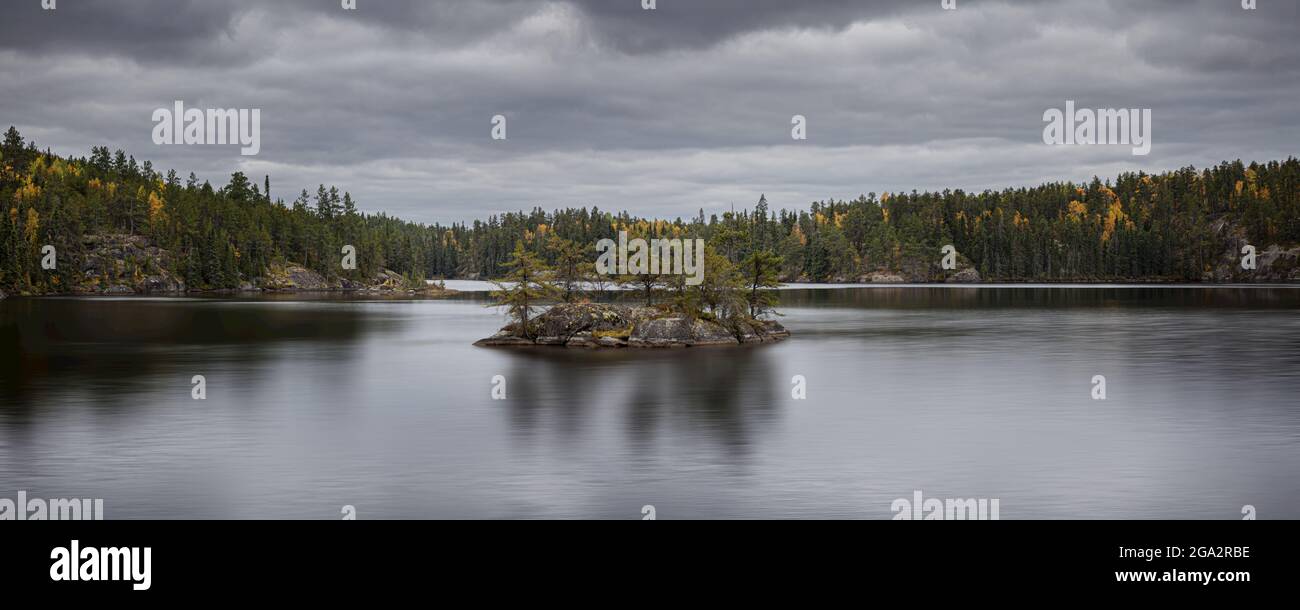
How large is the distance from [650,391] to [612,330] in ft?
101

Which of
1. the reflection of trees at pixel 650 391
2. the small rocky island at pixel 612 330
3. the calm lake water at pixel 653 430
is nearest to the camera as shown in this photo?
the calm lake water at pixel 653 430

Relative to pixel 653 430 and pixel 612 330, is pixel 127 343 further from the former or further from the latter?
pixel 653 430

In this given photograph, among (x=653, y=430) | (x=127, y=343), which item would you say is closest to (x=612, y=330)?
(x=127, y=343)

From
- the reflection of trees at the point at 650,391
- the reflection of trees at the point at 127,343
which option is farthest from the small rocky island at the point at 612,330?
the reflection of trees at the point at 127,343

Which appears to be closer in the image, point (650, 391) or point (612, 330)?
point (650, 391)

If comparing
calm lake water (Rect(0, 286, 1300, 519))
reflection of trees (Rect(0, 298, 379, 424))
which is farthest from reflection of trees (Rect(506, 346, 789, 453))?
reflection of trees (Rect(0, 298, 379, 424))

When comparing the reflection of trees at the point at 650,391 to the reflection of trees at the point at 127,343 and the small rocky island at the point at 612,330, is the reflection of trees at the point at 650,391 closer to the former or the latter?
the small rocky island at the point at 612,330

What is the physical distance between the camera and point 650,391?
172 ft

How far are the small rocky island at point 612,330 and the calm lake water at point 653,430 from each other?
11.6 feet

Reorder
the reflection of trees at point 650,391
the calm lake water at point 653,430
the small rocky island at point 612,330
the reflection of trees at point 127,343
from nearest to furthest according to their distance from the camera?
the calm lake water at point 653,430
the reflection of trees at point 650,391
the reflection of trees at point 127,343
the small rocky island at point 612,330

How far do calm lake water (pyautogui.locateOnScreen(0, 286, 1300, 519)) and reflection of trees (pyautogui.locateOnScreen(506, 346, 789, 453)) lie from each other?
0.28m

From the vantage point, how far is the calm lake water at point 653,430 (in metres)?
Answer: 27.2

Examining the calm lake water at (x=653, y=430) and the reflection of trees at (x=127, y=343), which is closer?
the calm lake water at (x=653, y=430)
